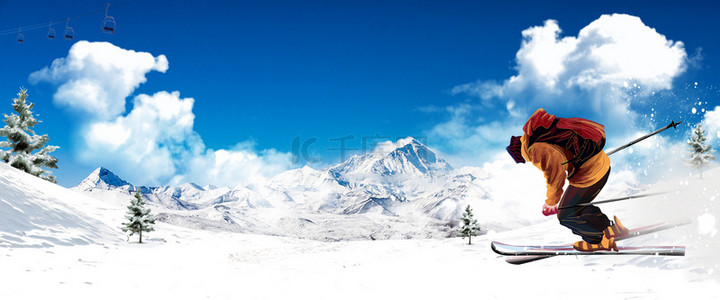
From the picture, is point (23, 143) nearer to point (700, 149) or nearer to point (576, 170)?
point (576, 170)

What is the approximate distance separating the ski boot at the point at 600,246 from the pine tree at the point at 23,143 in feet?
120

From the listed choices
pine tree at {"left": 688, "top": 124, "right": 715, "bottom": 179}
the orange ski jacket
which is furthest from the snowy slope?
pine tree at {"left": 688, "top": 124, "right": 715, "bottom": 179}

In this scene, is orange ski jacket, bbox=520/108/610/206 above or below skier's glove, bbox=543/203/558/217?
above

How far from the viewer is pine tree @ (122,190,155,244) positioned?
2316 cm

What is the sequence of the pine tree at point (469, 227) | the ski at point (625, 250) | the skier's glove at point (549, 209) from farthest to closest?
1. the pine tree at point (469, 227)
2. the skier's glove at point (549, 209)
3. the ski at point (625, 250)

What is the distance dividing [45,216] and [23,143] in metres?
15.9

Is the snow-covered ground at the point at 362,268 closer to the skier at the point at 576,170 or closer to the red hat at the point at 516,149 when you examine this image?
the skier at the point at 576,170

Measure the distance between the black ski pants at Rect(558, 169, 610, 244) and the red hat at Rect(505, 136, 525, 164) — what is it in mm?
1232

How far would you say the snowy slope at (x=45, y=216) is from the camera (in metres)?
16.2

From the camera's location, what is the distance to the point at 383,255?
65.4ft

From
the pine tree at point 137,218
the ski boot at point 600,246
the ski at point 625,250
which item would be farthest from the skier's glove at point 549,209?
the pine tree at point 137,218

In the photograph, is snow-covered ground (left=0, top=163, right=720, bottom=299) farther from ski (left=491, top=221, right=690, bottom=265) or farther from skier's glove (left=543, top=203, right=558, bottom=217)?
skier's glove (left=543, top=203, right=558, bottom=217)

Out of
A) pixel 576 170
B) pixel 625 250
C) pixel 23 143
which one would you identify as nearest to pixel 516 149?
pixel 576 170

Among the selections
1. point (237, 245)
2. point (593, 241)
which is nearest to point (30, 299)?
point (593, 241)
